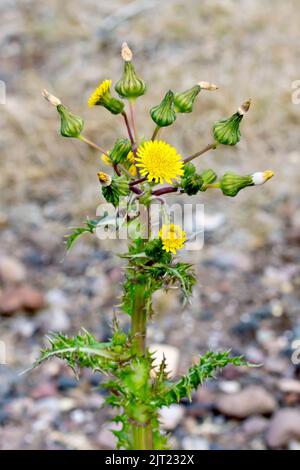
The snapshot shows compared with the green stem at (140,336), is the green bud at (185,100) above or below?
above

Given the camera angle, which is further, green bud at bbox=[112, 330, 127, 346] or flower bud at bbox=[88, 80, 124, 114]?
green bud at bbox=[112, 330, 127, 346]

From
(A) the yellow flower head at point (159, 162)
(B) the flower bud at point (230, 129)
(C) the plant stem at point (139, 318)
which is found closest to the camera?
(A) the yellow flower head at point (159, 162)

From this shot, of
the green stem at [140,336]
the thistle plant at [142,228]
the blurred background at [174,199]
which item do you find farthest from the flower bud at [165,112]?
the blurred background at [174,199]

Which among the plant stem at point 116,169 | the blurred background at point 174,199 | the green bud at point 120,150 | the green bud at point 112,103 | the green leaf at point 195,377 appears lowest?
the green leaf at point 195,377

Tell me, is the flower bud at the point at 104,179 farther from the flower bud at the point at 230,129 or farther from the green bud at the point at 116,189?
the flower bud at the point at 230,129

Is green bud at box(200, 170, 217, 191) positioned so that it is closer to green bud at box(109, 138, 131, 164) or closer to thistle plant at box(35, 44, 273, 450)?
thistle plant at box(35, 44, 273, 450)

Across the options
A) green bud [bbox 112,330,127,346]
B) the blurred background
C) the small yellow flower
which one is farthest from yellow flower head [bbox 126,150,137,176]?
the blurred background

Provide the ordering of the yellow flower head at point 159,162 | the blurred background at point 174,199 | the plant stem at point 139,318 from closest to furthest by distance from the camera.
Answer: the yellow flower head at point 159,162 → the plant stem at point 139,318 → the blurred background at point 174,199

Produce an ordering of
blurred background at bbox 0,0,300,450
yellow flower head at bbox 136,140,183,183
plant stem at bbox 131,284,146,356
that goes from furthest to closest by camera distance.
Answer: blurred background at bbox 0,0,300,450 < plant stem at bbox 131,284,146,356 < yellow flower head at bbox 136,140,183,183
